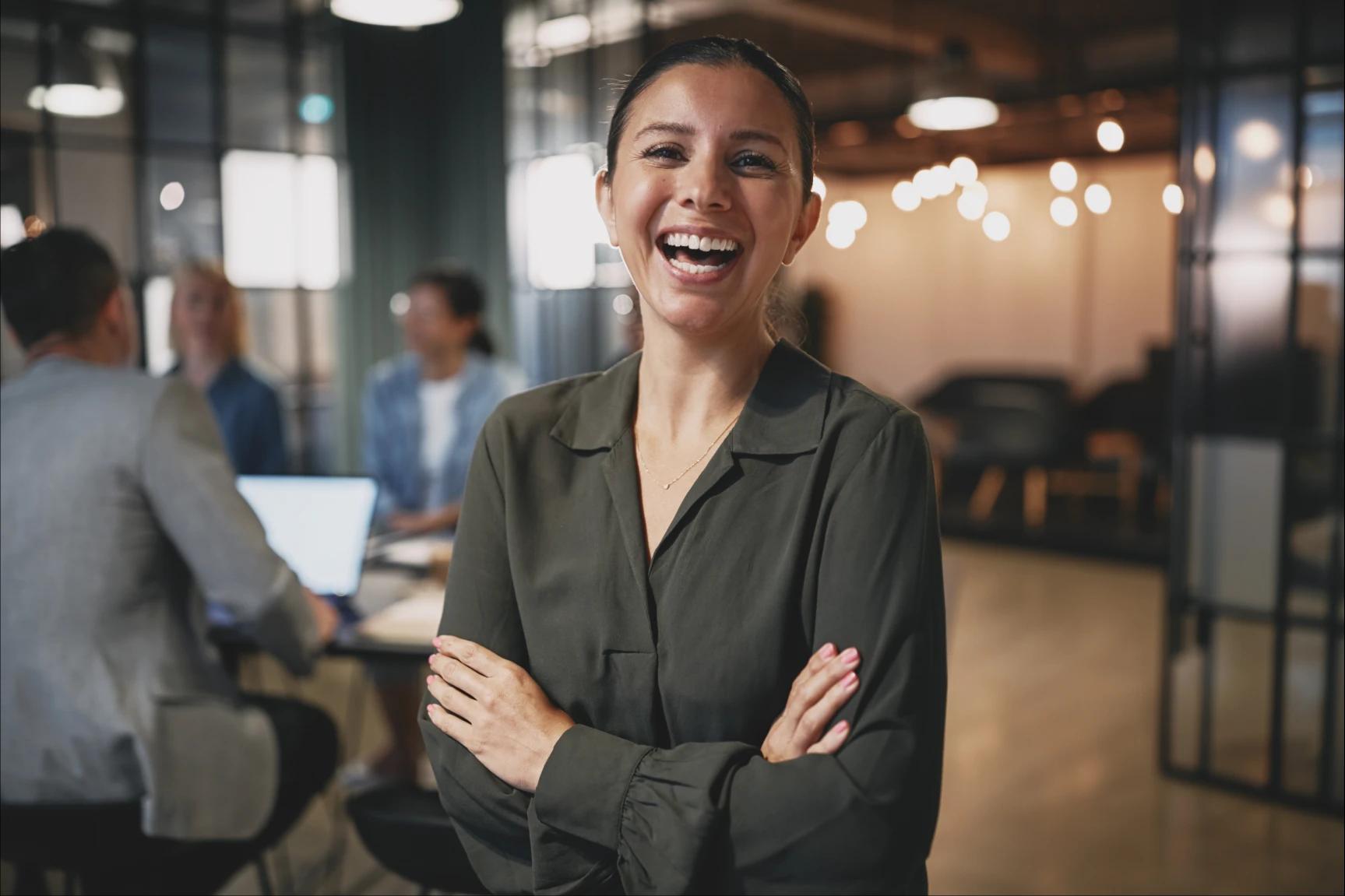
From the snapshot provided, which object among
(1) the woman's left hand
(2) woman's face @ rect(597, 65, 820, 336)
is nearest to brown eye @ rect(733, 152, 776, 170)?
(2) woman's face @ rect(597, 65, 820, 336)

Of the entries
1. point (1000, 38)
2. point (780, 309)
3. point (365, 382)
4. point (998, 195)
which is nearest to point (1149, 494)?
point (1000, 38)

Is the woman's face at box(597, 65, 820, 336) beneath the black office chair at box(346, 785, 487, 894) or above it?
above

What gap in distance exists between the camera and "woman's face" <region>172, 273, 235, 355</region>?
12.1 ft

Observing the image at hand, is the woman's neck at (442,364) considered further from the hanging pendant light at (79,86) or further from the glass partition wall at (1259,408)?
the glass partition wall at (1259,408)

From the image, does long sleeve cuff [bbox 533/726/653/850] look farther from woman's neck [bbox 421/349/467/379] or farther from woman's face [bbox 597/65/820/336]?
woman's neck [bbox 421/349/467/379]

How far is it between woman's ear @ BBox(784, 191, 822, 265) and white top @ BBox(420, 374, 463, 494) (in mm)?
2824

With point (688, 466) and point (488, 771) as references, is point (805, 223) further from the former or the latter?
point (488, 771)

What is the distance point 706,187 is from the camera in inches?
50.0

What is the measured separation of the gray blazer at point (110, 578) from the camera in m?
2.00

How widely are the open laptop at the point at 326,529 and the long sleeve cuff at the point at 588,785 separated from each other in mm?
1802


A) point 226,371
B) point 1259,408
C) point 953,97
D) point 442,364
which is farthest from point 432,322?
point 953,97

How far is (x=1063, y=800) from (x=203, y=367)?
10.5 ft

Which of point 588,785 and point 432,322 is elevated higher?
point 432,322

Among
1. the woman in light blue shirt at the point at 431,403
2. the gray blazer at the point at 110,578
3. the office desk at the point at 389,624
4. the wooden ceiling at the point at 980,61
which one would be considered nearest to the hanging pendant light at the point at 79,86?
the woman in light blue shirt at the point at 431,403
